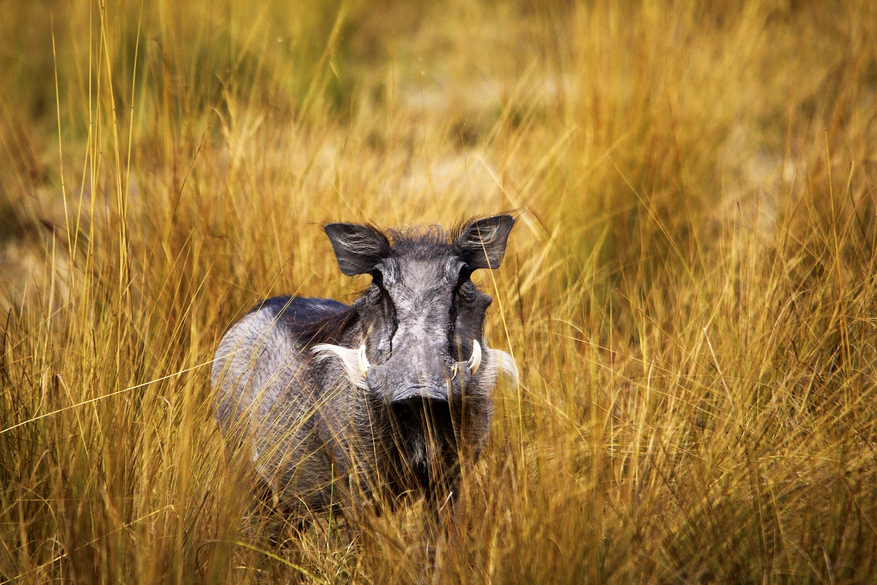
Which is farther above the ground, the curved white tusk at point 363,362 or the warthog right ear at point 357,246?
the warthog right ear at point 357,246

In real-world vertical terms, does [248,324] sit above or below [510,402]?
above

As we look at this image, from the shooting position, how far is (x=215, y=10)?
5480 millimetres

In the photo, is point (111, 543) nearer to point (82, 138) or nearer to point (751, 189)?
point (751, 189)

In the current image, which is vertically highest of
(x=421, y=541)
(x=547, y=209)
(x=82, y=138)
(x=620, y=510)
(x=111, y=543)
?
(x=82, y=138)

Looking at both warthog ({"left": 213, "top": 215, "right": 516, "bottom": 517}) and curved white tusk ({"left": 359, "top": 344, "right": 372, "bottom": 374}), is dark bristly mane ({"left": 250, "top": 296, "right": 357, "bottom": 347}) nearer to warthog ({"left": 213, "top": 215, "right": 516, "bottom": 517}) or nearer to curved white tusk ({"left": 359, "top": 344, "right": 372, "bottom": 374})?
warthog ({"left": 213, "top": 215, "right": 516, "bottom": 517})

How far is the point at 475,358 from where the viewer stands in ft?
6.59

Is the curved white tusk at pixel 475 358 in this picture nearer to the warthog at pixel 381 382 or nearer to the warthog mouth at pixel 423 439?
the warthog at pixel 381 382

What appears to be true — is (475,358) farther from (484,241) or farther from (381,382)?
(484,241)

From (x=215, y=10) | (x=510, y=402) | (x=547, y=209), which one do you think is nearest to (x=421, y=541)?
(x=510, y=402)

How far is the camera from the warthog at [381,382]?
1.92 metres

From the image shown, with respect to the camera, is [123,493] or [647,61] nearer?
[123,493]

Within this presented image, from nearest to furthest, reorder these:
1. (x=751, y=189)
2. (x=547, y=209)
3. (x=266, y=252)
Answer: (x=266, y=252) < (x=547, y=209) < (x=751, y=189)

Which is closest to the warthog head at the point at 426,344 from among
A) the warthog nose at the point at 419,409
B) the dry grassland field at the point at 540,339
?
the warthog nose at the point at 419,409

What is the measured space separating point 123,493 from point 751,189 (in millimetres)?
3353
